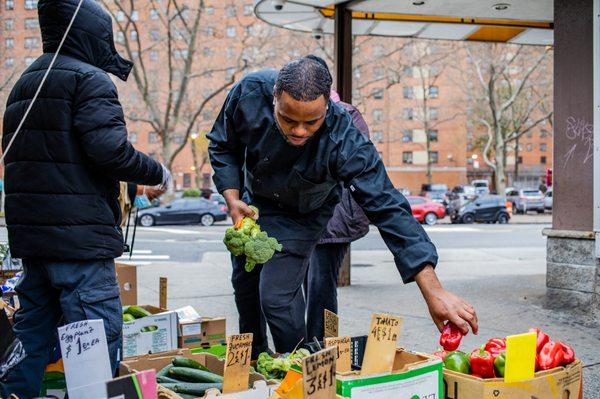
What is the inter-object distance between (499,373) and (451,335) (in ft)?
1.15

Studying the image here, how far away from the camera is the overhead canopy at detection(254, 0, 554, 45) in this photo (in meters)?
8.09

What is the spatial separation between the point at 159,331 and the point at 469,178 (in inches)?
2843

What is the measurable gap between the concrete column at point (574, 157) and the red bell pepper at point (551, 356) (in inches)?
150

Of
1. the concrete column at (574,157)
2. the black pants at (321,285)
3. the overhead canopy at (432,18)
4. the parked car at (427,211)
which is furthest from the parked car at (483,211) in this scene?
the black pants at (321,285)

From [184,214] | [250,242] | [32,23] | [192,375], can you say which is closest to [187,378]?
[192,375]

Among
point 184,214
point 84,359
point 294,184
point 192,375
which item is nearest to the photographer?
point 84,359

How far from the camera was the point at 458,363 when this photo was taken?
2.87 m

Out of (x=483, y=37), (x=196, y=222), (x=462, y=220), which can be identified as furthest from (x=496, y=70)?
(x=483, y=37)

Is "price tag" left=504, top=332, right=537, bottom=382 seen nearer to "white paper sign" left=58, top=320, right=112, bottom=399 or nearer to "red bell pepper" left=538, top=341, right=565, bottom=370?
"red bell pepper" left=538, top=341, right=565, bottom=370

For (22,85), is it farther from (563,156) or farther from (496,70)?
(496,70)

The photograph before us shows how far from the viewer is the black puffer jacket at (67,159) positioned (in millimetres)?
2863

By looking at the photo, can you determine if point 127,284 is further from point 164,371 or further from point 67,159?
point 67,159

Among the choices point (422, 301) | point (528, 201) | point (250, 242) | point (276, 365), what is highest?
point (250, 242)

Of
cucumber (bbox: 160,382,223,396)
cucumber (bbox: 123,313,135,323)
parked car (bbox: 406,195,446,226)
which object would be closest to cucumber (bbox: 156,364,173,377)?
cucumber (bbox: 160,382,223,396)
